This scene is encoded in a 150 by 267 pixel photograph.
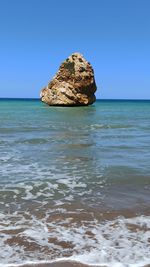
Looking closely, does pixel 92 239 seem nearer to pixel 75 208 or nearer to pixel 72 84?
pixel 75 208

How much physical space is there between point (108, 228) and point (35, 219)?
142 centimetres

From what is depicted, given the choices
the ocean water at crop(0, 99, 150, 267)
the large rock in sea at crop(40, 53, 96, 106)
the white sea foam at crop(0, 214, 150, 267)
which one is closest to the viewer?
the white sea foam at crop(0, 214, 150, 267)

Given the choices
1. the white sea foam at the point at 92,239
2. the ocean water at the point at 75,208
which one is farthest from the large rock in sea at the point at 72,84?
the white sea foam at the point at 92,239

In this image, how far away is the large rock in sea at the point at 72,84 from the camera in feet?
255

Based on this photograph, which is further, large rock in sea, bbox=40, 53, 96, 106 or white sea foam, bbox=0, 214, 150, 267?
large rock in sea, bbox=40, 53, 96, 106

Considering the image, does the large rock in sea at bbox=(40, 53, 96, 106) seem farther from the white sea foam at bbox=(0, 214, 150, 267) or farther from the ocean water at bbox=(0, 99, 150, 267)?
the white sea foam at bbox=(0, 214, 150, 267)

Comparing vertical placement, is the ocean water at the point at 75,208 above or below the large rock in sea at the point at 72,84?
below

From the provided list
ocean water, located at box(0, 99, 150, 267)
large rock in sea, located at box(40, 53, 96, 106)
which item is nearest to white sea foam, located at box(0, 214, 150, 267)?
ocean water, located at box(0, 99, 150, 267)

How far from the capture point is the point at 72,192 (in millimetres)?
9438

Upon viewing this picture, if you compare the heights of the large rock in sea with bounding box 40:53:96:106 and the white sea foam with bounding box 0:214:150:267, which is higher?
the large rock in sea with bounding box 40:53:96:106

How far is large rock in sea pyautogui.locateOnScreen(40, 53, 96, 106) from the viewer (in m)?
77.6

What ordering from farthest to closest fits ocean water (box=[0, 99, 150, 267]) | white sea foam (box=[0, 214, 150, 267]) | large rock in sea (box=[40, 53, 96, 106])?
large rock in sea (box=[40, 53, 96, 106]) → ocean water (box=[0, 99, 150, 267]) → white sea foam (box=[0, 214, 150, 267])

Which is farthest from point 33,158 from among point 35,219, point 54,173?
point 35,219

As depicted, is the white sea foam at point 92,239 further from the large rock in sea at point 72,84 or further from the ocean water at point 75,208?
the large rock in sea at point 72,84
